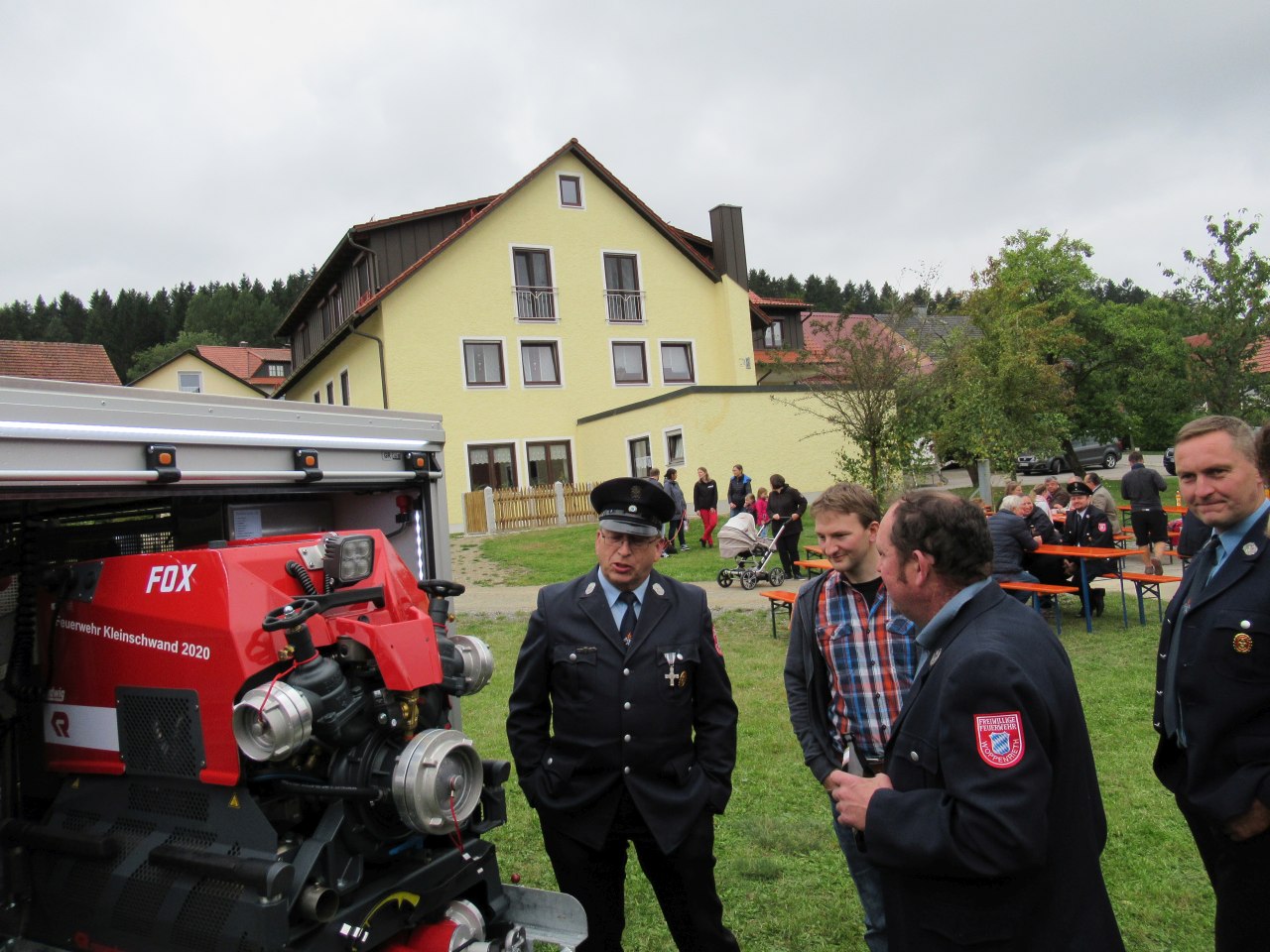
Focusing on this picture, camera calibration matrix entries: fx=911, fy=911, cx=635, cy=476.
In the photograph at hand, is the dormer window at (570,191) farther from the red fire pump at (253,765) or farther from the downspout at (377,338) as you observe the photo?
the red fire pump at (253,765)

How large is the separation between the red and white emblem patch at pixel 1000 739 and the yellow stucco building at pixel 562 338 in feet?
73.4

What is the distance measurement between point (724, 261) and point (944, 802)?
3085 cm

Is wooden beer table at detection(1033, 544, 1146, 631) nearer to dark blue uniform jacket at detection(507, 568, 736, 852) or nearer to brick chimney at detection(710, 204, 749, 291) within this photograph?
dark blue uniform jacket at detection(507, 568, 736, 852)

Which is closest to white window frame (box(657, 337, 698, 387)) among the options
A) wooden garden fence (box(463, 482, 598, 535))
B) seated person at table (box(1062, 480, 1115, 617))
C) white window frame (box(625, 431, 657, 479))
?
white window frame (box(625, 431, 657, 479))

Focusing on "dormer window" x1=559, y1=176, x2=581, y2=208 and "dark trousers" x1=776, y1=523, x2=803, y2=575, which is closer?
"dark trousers" x1=776, y1=523, x2=803, y2=575

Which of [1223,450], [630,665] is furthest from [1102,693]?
[630,665]

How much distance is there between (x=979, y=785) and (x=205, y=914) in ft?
6.78

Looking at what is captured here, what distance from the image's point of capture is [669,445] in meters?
25.4

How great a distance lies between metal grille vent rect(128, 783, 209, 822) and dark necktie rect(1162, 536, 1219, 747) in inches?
115

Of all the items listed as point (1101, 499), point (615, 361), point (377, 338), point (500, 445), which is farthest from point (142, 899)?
point (615, 361)

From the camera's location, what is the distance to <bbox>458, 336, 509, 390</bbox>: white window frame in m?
28.1

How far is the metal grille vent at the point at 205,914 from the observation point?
2.46 meters

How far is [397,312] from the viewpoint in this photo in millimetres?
27109

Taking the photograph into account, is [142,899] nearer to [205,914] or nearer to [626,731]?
[205,914]
